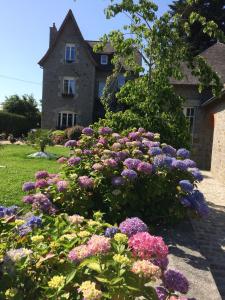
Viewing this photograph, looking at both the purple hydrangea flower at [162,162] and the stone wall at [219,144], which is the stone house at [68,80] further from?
the purple hydrangea flower at [162,162]

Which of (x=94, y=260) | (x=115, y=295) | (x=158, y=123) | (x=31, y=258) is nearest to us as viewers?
(x=115, y=295)

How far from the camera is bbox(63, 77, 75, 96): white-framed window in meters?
29.3

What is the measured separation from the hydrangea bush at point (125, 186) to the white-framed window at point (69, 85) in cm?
2429

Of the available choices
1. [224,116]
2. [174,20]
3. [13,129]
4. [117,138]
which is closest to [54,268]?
[117,138]

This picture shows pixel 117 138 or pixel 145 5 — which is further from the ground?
pixel 145 5

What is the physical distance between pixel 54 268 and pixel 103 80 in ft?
94.5

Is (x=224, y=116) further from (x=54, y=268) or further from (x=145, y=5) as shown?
(x=54, y=268)

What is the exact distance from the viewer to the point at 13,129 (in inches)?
1245

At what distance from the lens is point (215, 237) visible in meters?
6.62

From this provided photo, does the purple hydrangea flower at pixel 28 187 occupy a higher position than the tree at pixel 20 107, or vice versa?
the tree at pixel 20 107

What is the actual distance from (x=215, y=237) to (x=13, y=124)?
2730 cm

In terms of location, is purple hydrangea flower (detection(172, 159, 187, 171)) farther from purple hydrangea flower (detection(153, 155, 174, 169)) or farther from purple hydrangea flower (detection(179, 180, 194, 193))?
purple hydrangea flower (detection(179, 180, 194, 193))

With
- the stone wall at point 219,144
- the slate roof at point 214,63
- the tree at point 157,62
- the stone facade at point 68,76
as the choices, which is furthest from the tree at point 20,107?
the tree at point 157,62

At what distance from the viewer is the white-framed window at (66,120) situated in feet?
96.3
